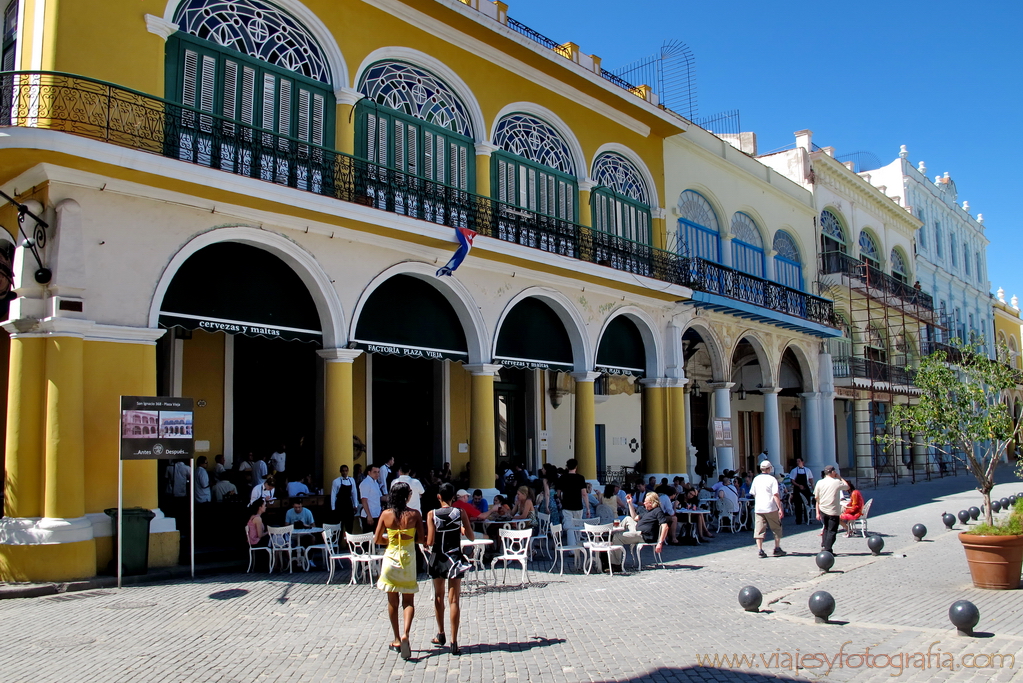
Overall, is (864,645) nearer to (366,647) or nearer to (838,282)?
(366,647)

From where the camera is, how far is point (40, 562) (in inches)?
378

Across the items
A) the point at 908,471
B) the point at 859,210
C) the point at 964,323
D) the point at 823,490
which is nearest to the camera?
the point at 823,490

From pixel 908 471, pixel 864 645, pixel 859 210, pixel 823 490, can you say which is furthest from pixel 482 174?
pixel 908 471

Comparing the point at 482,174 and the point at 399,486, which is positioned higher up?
the point at 482,174

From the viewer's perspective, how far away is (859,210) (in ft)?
98.9

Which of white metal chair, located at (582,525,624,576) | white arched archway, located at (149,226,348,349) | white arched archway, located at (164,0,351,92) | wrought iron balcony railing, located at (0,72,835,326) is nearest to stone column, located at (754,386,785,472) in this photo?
wrought iron balcony railing, located at (0,72,835,326)

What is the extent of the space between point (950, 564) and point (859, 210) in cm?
2124

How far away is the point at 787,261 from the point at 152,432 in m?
20.5

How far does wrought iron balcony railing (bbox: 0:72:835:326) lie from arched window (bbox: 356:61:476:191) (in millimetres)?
412

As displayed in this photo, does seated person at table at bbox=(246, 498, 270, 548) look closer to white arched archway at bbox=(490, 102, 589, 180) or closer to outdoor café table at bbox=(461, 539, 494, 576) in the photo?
outdoor café table at bbox=(461, 539, 494, 576)

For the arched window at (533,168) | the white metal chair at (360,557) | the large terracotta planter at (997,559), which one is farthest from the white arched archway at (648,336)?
the large terracotta planter at (997,559)

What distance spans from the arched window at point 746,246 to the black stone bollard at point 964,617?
16382mm

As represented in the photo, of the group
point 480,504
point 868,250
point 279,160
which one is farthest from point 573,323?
point 868,250

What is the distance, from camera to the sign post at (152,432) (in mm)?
9867
